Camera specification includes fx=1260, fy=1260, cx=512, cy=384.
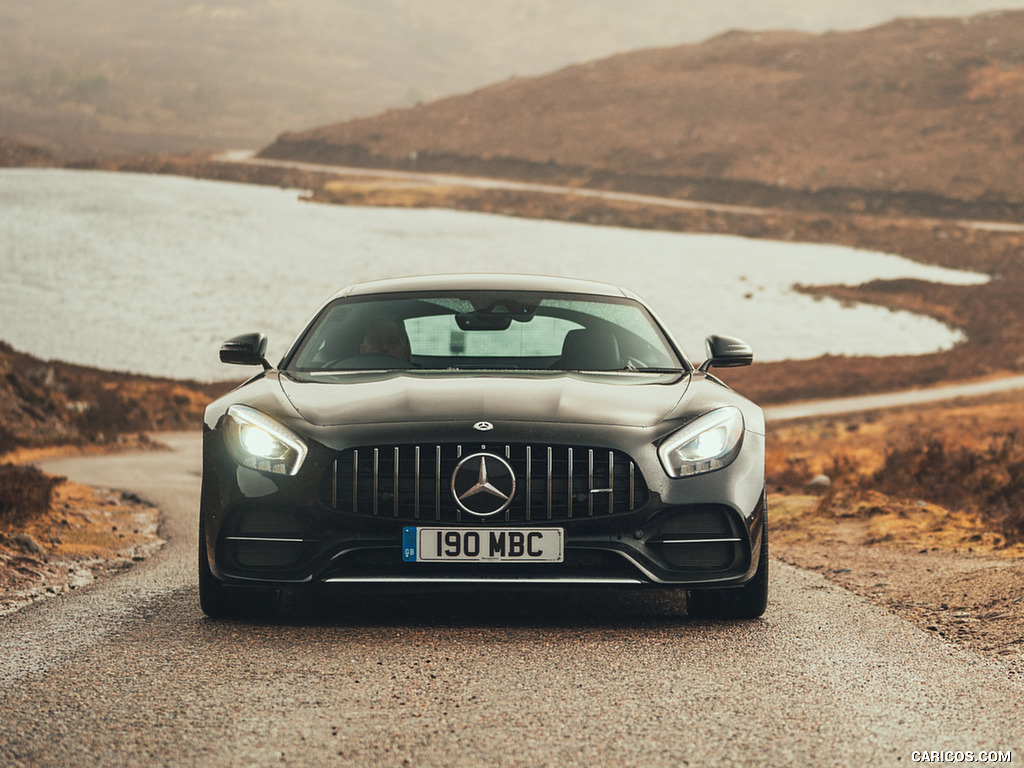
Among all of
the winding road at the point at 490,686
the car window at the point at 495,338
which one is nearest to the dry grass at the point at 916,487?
the car window at the point at 495,338

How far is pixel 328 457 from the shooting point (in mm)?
5223

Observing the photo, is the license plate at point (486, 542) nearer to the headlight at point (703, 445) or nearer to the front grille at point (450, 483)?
the front grille at point (450, 483)

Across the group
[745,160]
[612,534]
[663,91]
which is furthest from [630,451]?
[663,91]

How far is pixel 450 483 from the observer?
5.17 meters

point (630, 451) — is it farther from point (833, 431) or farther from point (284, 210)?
point (284, 210)

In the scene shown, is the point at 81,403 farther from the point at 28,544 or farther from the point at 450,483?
the point at 450,483

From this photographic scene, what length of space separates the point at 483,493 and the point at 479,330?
5.24 ft

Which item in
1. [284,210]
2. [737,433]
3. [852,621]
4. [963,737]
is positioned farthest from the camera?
[284,210]

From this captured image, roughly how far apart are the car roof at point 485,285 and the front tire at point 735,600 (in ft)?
6.17

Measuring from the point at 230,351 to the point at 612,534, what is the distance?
2.31 m

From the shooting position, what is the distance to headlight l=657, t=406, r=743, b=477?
530cm

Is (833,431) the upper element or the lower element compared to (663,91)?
lower

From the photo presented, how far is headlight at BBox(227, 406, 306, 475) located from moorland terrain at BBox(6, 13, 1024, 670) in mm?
3039

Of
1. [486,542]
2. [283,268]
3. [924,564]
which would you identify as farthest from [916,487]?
[283,268]
